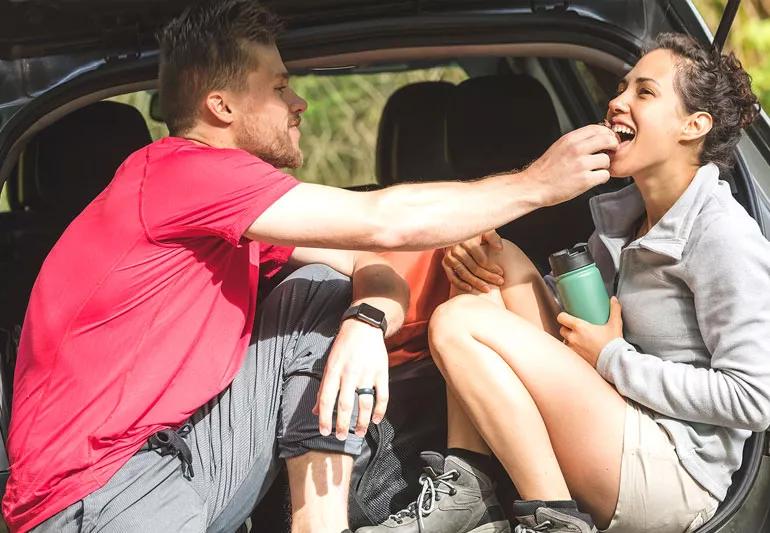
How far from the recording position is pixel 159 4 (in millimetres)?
2242

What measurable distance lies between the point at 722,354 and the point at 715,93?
54 cm

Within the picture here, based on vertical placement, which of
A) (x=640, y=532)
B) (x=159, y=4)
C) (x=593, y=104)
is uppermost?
(x=159, y=4)

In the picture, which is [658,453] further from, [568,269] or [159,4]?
[159,4]

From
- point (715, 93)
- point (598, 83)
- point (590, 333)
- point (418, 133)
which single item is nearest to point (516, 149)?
point (598, 83)

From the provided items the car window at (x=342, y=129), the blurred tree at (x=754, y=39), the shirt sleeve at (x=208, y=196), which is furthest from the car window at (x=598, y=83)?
the car window at (x=342, y=129)

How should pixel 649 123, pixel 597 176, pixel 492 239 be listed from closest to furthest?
pixel 597 176, pixel 649 123, pixel 492 239

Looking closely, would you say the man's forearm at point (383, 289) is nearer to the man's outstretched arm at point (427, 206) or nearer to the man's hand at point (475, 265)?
the man's hand at point (475, 265)

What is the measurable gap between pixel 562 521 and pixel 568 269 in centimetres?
47

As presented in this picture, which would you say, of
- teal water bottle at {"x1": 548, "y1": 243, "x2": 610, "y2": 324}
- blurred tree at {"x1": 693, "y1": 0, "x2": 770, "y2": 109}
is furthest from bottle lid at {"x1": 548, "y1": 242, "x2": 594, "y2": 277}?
blurred tree at {"x1": 693, "y1": 0, "x2": 770, "y2": 109}

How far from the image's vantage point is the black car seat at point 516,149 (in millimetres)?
2875

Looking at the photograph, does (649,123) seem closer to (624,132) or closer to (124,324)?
(624,132)

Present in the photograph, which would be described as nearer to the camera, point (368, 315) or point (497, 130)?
point (368, 315)

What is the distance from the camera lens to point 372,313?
2.02 meters

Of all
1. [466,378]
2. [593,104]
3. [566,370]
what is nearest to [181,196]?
[466,378]
